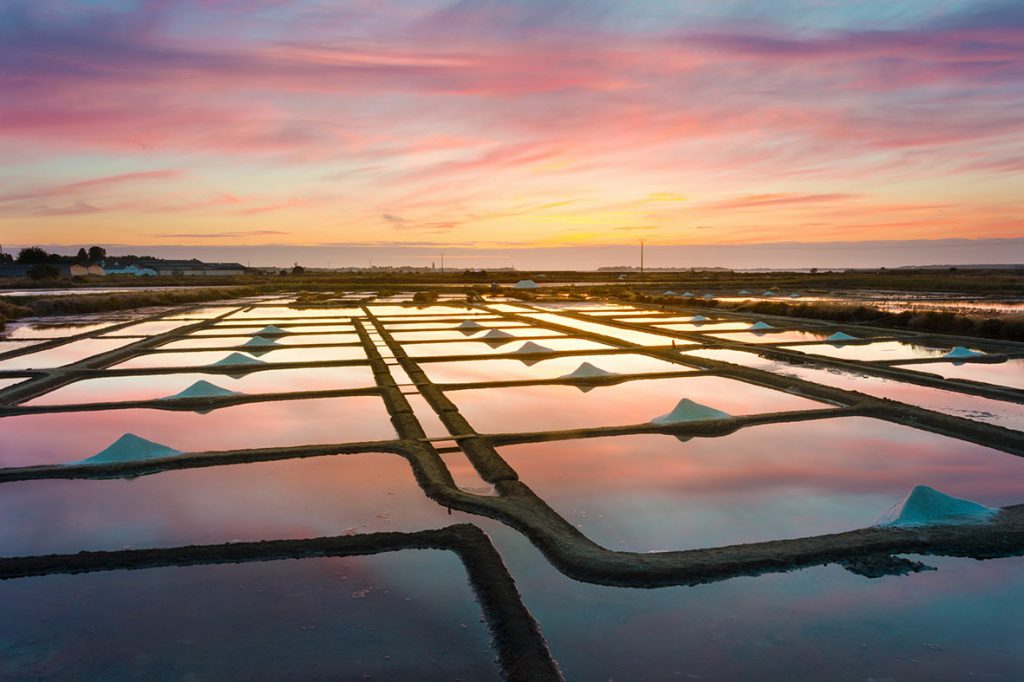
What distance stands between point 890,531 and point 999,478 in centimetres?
207

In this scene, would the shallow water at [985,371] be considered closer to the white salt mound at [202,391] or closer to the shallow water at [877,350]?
the shallow water at [877,350]

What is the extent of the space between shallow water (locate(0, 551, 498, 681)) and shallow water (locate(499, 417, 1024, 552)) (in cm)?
132

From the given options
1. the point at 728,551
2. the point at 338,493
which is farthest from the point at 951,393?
the point at 338,493

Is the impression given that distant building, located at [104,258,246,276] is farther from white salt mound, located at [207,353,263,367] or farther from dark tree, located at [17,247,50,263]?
white salt mound, located at [207,353,263,367]

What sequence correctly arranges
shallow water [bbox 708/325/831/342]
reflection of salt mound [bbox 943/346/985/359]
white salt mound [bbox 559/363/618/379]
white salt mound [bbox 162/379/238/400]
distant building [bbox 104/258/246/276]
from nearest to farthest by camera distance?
white salt mound [bbox 162/379/238/400]
white salt mound [bbox 559/363/618/379]
reflection of salt mound [bbox 943/346/985/359]
shallow water [bbox 708/325/831/342]
distant building [bbox 104/258/246/276]

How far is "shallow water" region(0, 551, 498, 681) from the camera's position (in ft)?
10.3

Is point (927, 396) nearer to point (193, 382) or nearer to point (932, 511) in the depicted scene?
point (932, 511)

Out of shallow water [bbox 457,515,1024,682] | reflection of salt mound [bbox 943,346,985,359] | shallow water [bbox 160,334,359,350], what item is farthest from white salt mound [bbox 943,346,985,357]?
shallow water [bbox 160,334,359,350]

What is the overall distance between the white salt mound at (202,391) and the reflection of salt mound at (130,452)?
2.92 metres

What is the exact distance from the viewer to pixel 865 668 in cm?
309

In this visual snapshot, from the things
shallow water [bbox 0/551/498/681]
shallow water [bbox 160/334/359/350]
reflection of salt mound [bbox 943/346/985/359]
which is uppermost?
reflection of salt mound [bbox 943/346/985/359]

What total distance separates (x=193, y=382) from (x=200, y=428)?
334 cm

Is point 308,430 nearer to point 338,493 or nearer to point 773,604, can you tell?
point 338,493

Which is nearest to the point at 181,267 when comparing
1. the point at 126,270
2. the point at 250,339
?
the point at 126,270
